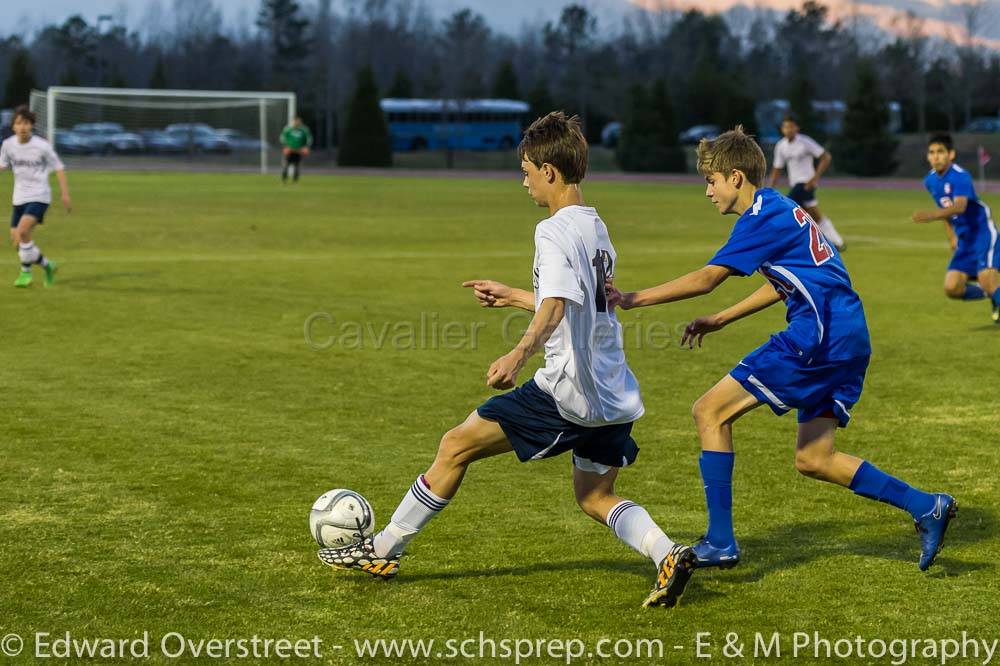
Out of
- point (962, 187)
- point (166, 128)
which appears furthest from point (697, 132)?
point (962, 187)

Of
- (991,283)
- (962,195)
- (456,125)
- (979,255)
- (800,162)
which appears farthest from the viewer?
(456,125)

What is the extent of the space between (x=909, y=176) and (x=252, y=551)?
56155mm

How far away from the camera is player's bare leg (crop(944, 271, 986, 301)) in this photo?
13.3 meters

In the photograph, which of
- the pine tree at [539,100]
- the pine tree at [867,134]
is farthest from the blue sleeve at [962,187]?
the pine tree at [539,100]

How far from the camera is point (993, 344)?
39.8 ft

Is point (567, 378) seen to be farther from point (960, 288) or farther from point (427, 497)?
point (960, 288)

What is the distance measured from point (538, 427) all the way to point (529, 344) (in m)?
0.51

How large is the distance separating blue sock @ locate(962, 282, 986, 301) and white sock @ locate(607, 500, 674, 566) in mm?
9123

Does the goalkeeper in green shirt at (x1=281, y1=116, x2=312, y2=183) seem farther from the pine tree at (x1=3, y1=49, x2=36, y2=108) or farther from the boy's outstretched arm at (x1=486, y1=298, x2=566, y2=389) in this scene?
the boy's outstretched arm at (x1=486, y1=298, x2=566, y2=389)

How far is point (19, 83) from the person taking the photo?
240 feet

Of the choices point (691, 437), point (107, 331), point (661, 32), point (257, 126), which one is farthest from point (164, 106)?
point (661, 32)

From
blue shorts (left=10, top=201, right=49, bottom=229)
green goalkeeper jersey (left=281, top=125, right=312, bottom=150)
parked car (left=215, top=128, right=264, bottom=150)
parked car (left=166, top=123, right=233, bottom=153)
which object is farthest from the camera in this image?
parked car (left=166, top=123, right=233, bottom=153)

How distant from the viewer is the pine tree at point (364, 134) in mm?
63125

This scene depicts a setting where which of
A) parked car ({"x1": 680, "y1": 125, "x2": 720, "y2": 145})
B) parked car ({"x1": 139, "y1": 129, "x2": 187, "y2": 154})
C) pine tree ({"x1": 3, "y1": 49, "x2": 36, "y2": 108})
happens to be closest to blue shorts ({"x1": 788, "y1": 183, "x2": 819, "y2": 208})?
parked car ({"x1": 139, "y1": 129, "x2": 187, "y2": 154})
